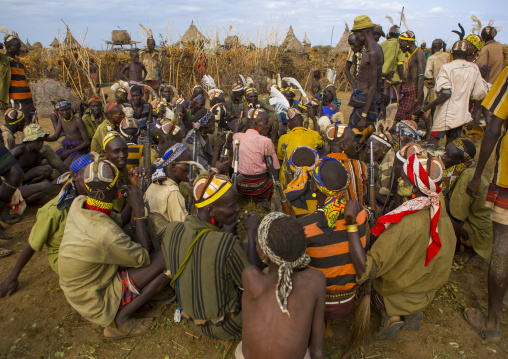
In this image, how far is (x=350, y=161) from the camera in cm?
354

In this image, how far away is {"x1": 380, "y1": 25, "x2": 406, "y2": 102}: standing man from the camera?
7.04 m

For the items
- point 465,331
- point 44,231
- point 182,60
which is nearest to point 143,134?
point 44,231

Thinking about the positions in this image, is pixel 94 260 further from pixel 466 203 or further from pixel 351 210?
pixel 466 203

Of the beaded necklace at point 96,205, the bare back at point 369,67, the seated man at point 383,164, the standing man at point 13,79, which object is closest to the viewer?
the beaded necklace at point 96,205

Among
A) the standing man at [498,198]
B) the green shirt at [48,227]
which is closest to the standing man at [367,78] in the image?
the standing man at [498,198]

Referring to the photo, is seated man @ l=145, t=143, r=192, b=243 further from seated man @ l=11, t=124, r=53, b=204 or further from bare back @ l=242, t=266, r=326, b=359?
seated man @ l=11, t=124, r=53, b=204

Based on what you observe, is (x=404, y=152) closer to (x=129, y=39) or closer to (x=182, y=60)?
(x=182, y=60)

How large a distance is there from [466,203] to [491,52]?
591cm

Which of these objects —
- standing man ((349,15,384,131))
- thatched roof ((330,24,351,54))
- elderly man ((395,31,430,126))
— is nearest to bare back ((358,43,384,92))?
standing man ((349,15,384,131))

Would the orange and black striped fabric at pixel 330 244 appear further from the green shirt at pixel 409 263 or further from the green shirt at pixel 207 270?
the green shirt at pixel 207 270

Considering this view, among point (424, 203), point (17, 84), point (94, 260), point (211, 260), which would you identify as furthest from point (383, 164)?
point (17, 84)

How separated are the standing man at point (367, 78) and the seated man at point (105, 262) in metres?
4.10

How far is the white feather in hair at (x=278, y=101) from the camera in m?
7.31

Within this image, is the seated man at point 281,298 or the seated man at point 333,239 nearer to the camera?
the seated man at point 281,298
